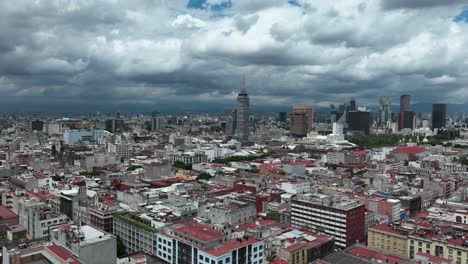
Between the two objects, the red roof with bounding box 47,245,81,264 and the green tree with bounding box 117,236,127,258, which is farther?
the green tree with bounding box 117,236,127,258

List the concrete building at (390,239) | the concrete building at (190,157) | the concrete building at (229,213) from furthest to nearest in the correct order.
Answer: the concrete building at (190,157) → the concrete building at (229,213) → the concrete building at (390,239)

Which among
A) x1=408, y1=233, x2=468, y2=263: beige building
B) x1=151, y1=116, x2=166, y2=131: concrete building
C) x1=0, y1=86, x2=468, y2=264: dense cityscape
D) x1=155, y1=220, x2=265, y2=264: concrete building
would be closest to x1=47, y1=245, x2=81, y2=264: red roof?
x1=0, y1=86, x2=468, y2=264: dense cityscape

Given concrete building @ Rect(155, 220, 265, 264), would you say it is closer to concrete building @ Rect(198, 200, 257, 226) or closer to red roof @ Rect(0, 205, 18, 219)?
concrete building @ Rect(198, 200, 257, 226)

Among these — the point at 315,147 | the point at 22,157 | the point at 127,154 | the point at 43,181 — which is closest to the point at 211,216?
the point at 43,181

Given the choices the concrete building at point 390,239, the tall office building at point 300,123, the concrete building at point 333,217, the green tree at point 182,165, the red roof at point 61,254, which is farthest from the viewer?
the tall office building at point 300,123

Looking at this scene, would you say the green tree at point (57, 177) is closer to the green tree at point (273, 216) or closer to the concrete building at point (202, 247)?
the green tree at point (273, 216)

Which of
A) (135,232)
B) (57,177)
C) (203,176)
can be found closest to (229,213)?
(135,232)

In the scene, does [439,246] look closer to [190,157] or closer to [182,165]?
[182,165]

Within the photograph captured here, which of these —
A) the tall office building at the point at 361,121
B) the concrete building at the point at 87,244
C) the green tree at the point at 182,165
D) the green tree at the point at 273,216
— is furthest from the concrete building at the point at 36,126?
the concrete building at the point at 87,244
